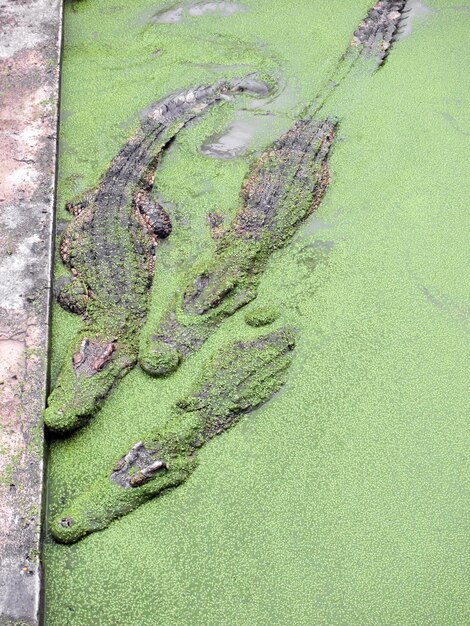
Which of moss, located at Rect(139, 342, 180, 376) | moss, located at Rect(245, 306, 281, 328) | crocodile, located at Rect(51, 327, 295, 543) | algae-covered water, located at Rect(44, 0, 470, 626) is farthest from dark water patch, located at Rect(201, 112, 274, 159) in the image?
moss, located at Rect(139, 342, 180, 376)

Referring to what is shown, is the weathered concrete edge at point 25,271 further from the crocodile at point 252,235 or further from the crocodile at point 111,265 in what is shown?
the crocodile at point 252,235

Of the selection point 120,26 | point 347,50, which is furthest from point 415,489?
point 120,26

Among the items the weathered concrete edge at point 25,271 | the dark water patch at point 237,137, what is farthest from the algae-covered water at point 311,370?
the weathered concrete edge at point 25,271

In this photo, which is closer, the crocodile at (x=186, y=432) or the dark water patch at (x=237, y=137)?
the crocodile at (x=186, y=432)

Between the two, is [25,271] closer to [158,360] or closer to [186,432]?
[158,360]

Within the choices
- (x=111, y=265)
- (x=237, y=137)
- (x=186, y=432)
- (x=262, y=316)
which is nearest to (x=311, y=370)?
(x=262, y=316)
